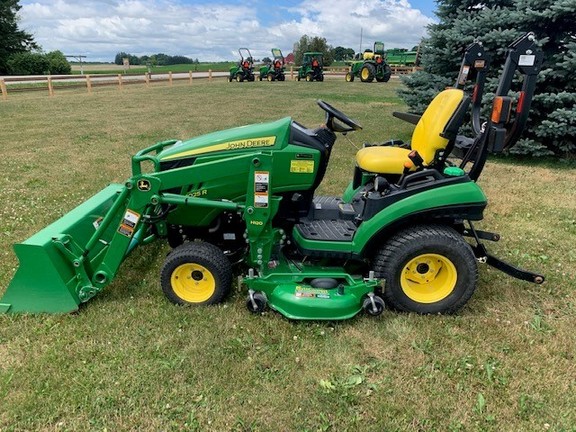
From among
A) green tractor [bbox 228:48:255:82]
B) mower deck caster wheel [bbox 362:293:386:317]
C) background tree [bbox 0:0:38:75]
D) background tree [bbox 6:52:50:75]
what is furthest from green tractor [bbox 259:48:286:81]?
mower deck caster wheel [bbox 362:293:386:317]

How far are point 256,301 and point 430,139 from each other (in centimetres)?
173

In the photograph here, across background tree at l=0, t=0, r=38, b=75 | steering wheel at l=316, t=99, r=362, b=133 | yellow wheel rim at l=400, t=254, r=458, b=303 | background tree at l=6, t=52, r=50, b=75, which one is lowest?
yellow wheel rim at l=400, t=254, r=458, b=303

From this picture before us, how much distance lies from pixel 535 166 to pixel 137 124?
9390 mm

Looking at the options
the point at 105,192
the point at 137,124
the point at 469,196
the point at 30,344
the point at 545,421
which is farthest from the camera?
the point at 137,124

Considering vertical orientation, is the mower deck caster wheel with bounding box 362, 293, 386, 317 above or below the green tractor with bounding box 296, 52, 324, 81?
below

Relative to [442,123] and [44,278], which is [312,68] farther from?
[44,278]

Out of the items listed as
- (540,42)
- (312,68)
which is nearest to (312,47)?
(312,68)

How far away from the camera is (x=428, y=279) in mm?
3320

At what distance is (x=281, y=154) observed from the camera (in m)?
3.17

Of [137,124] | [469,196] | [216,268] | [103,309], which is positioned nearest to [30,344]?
[103,309]

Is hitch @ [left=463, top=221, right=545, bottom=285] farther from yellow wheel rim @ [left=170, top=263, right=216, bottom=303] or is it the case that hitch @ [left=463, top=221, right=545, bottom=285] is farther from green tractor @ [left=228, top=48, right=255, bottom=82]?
green tractor @ [left=228, top=48, right=255, bottom=82]

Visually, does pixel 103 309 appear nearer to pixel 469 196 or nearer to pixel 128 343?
pixel 128 343

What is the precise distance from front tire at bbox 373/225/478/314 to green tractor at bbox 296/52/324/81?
1079 inches

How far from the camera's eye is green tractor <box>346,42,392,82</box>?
1037 inches
